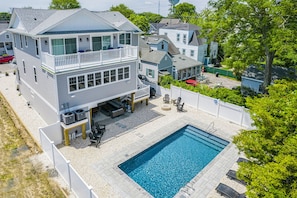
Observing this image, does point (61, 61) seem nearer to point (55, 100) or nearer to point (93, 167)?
point (55, 100)

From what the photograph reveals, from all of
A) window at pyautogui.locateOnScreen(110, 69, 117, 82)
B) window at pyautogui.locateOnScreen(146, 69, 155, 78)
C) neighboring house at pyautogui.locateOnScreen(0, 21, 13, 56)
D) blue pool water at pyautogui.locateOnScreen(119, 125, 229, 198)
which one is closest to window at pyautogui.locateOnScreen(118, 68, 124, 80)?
window at pyautogui.locateOnScreen(110, 69, 117, 82)

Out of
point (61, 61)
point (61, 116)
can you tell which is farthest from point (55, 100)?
point (61, 61)

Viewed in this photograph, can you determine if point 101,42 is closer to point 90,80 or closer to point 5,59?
point 90,80

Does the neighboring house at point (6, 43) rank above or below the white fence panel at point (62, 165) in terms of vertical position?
above

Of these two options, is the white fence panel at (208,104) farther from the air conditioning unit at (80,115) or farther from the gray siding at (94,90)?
the air conditioning unit at (80,115)

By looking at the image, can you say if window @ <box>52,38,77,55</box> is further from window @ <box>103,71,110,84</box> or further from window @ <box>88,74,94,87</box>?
window @ <box>103,71,110,84</box>

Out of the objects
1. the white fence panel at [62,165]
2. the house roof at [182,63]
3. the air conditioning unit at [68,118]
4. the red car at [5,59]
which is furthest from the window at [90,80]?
the red car at [5,59]
